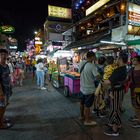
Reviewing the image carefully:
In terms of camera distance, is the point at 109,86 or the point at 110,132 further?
the point at 109,86

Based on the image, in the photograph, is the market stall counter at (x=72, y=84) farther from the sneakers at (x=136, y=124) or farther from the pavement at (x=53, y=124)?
the sneakers at (x=136, y=124)

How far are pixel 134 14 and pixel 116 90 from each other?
37.3ft

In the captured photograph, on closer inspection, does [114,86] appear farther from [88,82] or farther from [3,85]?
[3,85]

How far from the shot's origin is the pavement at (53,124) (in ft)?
16.4

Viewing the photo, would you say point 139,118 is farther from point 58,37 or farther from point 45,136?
point 58,37

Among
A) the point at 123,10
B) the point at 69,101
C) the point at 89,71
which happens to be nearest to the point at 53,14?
the point at 123,10

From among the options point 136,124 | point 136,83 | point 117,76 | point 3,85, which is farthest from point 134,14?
point 3,85

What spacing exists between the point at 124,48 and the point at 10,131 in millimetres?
9942

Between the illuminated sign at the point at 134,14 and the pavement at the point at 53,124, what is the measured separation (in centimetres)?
787

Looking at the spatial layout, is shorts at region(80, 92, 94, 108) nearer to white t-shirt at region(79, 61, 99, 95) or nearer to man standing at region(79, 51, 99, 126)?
man standing at region(79, 51, 99, 126)

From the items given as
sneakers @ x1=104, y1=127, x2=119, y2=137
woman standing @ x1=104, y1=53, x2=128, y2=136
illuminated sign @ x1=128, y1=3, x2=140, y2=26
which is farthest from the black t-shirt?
illuminated sign @ x1=128, y1=3, x2=140, y2=26

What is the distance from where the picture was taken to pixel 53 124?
5.91 m

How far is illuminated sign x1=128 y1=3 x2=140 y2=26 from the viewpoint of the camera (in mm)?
14547

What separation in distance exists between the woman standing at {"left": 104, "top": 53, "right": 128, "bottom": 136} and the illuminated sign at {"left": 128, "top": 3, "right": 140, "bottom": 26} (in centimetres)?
1056
